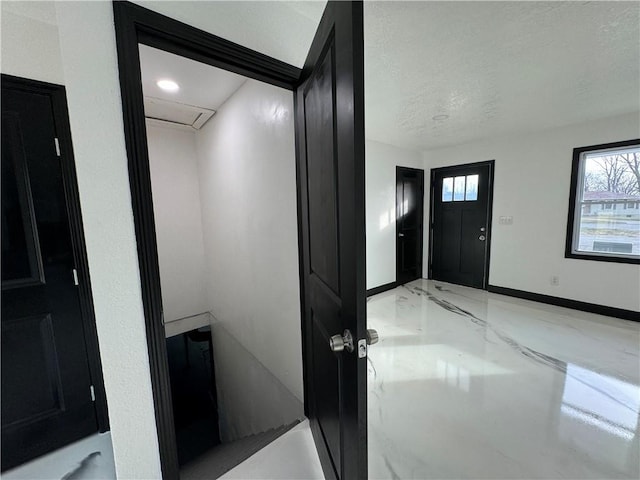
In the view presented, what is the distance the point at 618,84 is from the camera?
7.51ft

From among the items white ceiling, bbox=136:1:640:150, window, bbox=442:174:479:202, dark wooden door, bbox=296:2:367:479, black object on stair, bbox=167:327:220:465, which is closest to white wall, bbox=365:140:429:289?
window, bbox=442:174:479:202

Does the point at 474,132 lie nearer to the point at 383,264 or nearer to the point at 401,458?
the point at 383,264

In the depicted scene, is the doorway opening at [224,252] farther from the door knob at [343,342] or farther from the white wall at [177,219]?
the door knob at [343,342]

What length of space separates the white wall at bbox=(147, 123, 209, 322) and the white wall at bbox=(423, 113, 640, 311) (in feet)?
13.8

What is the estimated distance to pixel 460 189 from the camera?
4.47 metres

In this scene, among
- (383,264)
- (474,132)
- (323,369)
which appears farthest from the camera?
(383,264)

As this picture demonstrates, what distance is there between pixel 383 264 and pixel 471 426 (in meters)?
2.76

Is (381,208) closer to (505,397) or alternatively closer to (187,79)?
(505,397)

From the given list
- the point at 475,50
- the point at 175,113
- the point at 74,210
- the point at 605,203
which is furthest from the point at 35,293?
the point at 605,203

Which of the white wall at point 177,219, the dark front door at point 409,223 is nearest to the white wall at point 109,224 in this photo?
the white wall at point 177,219

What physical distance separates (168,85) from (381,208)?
10.0ft

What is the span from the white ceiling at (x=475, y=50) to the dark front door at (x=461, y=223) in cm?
134

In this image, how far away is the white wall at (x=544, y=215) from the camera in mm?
3152

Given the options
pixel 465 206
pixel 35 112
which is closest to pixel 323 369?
pixel 35 112
